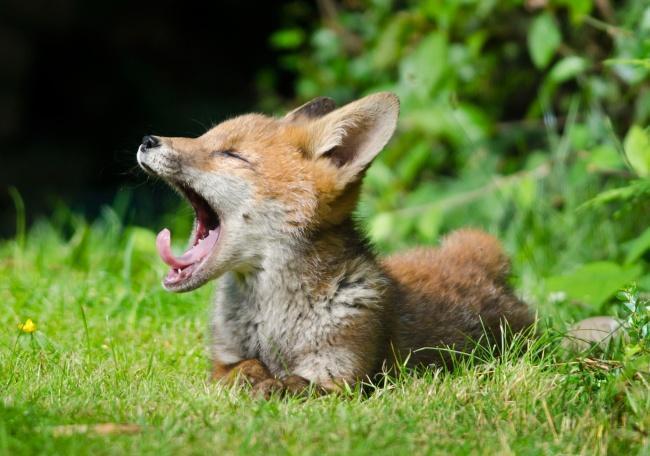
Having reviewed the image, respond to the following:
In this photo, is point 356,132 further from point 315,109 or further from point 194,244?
point 194,244

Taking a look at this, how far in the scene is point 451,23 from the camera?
23.7ft

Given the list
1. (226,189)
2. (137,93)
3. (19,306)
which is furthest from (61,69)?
(226,189)

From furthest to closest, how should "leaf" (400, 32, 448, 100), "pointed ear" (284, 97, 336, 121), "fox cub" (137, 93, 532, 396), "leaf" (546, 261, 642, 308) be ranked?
1. "leaf" (400, 32, 448, 100)
2. "leaf" (546, 261, 642, 308)
3. "pointed ear" (284, 97, 336, 121)
4. "fox cub" (137, 93, 532, 396)

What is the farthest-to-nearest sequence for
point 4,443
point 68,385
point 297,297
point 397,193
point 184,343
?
point 397,193
point 184,343
point 297,297
point 68,385
point 4,443

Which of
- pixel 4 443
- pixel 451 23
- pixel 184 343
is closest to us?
pixel 4 443

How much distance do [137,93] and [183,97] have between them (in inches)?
22.7

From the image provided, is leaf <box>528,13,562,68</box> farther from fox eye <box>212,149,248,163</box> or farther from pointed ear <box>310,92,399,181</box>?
fox eye <box>212,149,248,163</box>

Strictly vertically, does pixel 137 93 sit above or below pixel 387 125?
below

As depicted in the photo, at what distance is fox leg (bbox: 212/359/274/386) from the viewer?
3855 millimetres

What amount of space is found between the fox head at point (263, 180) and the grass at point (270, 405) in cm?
54

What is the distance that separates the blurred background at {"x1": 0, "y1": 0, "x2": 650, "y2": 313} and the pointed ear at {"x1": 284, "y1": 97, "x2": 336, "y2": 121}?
2.49ft

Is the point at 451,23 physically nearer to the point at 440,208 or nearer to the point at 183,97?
the point at 440,208

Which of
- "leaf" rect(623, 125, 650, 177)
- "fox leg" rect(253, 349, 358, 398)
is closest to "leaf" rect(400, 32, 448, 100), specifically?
"leaf" rect(623, 125, 650, 177)

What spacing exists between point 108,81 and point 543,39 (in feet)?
23.5
